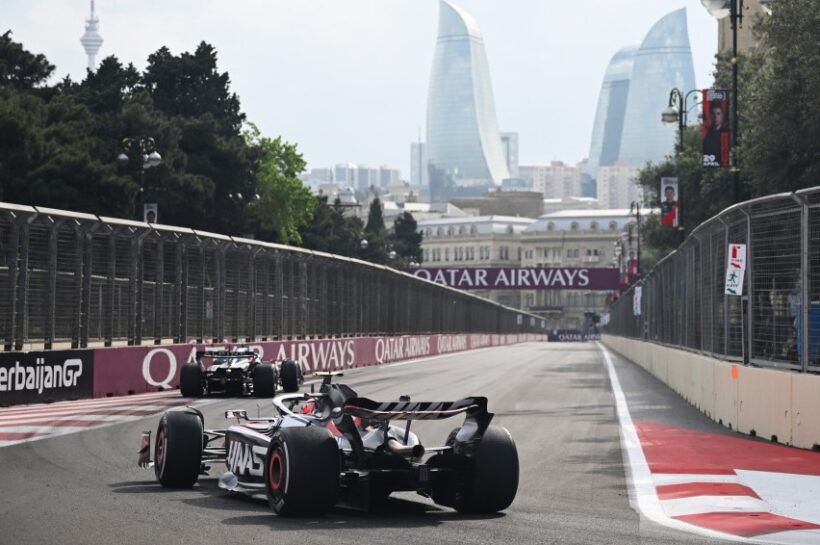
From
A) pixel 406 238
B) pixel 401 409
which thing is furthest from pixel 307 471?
pixel 406 238

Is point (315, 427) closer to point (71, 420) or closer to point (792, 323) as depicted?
point (792, 323)

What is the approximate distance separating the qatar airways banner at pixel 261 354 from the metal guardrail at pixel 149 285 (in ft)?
0.90

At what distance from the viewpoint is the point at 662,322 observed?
35125 mm

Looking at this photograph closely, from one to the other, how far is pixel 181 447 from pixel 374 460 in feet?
6.53

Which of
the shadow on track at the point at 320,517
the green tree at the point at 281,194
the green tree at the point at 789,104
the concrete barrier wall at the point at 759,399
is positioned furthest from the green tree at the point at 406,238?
the shadow on track at the point at 320,517

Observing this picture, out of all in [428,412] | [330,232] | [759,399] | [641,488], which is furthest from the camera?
[330,232]

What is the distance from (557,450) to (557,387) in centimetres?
1492

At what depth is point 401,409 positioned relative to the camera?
32.2 ft

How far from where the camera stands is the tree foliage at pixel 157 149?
196 feet

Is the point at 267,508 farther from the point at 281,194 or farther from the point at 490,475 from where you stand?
the point at 281,194

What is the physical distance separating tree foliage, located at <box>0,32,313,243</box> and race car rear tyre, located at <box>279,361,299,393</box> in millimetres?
20910

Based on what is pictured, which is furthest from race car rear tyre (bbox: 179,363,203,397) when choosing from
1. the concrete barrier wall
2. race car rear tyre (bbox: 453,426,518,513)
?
race car rear tyre (bbox: 453,426,518,513)

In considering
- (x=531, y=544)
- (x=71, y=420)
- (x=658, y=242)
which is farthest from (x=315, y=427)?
(x=658, y=242)

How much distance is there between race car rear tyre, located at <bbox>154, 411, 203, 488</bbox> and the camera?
11195mm
